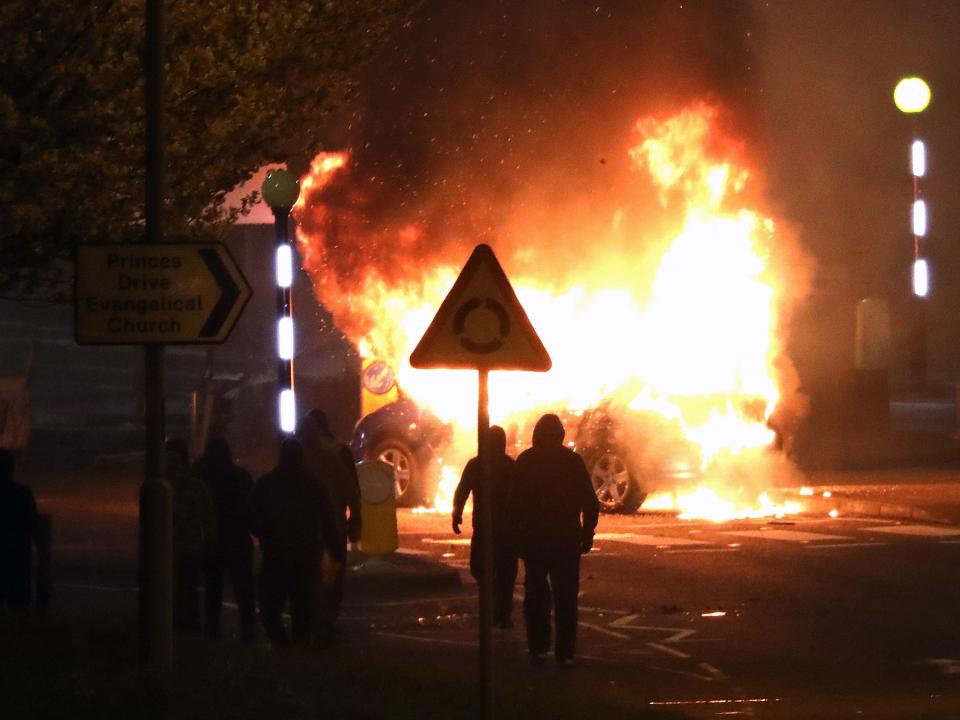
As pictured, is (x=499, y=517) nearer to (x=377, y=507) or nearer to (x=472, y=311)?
(x=377, y=507)

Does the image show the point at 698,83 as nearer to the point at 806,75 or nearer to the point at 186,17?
the point at 806,75

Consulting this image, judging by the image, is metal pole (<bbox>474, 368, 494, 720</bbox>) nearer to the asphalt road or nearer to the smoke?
the asphalt road

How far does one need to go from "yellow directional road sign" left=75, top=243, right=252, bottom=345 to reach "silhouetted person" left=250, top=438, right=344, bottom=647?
2.23 meters

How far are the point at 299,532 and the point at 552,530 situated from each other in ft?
5.77

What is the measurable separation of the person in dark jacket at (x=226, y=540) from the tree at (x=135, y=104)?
5.98 feet

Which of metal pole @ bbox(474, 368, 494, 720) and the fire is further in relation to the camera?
the fire

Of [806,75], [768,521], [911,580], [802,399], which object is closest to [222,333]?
[911,580]

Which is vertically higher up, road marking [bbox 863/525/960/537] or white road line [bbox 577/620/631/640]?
road marking [bbox 863/525/960/537]

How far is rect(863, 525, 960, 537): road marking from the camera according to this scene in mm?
19734

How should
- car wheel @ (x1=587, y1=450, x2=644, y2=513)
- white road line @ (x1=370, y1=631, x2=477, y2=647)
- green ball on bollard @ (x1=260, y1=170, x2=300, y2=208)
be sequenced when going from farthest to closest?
car wheel @ (x1=587, y1=450, x2=644, y2=513)
green ball on bollard @ (x1=260, y1=170, x2=300, y2=208)
white road line @ (x1=370, y1=631, x2=477, y2=647)

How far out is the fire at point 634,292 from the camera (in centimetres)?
2425

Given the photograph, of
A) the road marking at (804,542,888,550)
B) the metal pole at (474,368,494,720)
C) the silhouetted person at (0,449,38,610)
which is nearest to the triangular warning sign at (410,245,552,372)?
the metal pole at (474,368,494,720)

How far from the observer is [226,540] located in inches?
505

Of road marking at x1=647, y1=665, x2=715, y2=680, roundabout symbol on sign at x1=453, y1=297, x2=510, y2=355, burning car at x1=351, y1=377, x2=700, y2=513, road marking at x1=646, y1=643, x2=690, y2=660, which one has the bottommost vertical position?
road marking at x1=647, y1=665, x2=715, y2=680
